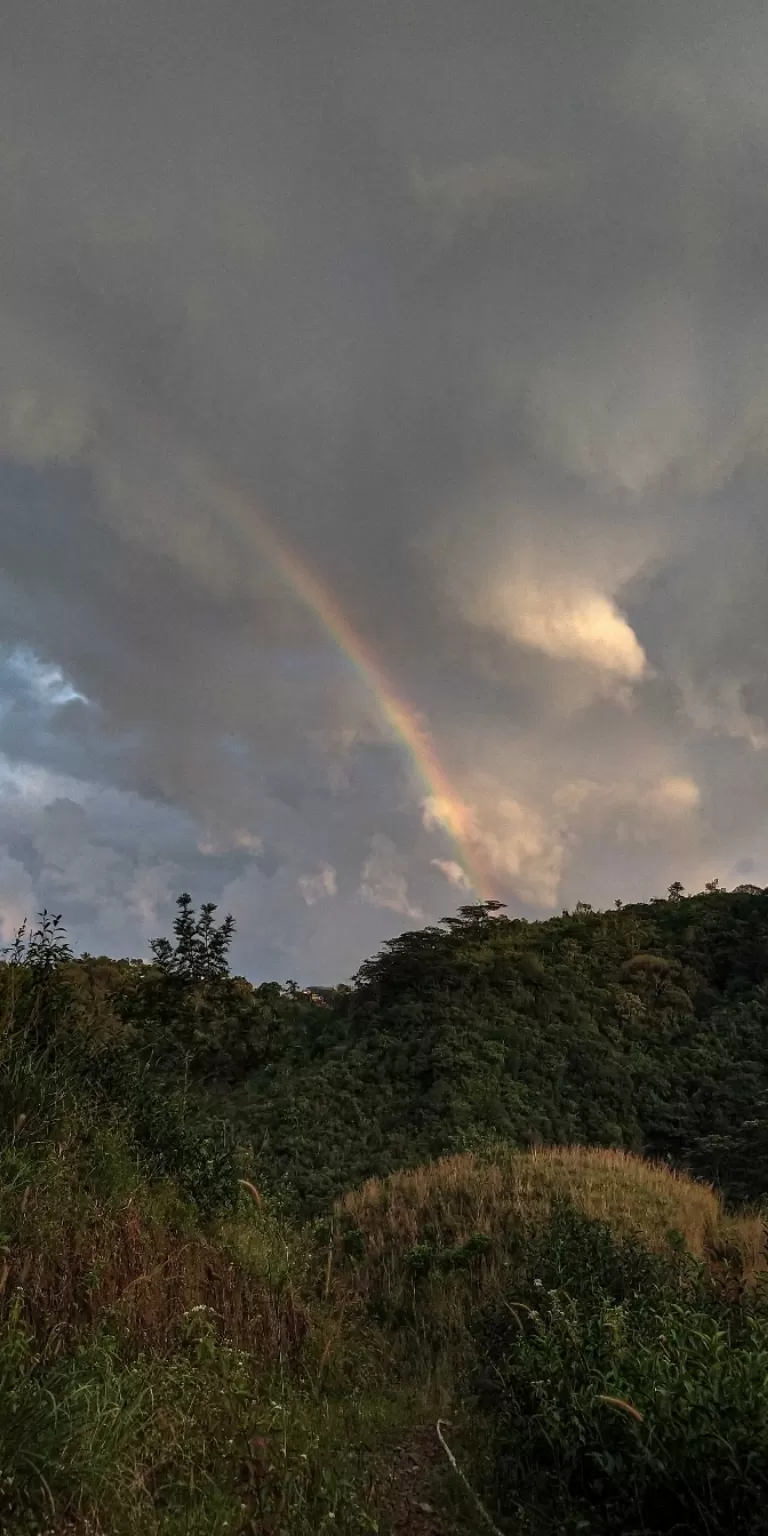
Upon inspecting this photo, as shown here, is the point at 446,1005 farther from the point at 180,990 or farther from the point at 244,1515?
the point at 244,1515

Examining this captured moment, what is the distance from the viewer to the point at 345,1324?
7547mm

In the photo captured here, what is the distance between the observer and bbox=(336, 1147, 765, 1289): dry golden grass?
9.30 meters

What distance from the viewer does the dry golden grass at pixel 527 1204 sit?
930 cm

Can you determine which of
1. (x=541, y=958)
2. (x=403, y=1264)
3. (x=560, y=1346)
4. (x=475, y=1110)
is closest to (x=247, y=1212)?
(x=403, y=1264)

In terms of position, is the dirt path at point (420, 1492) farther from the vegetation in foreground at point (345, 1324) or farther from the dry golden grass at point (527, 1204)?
the dry golden grass at point (527, 1204)

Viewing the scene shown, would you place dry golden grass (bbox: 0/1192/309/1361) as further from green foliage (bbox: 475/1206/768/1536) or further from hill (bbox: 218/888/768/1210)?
hill (bbox: 218/888/768/1210)

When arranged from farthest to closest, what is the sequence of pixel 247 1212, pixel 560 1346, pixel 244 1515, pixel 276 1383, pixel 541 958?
pixel 541 958 → pixel 247 1212 → pixel 276 1383 → pixel 560 1346 → pixel 244 1515

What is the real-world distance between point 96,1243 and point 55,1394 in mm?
1833

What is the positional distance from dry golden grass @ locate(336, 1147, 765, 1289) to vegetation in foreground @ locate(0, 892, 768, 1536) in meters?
0.05

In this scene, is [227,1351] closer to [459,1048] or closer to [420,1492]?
[420,1492]

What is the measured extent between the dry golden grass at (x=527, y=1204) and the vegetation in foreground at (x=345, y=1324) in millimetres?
53

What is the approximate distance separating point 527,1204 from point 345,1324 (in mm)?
3097

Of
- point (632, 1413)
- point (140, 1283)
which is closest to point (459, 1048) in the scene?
point (140, 1283)

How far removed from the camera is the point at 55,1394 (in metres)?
4.14
